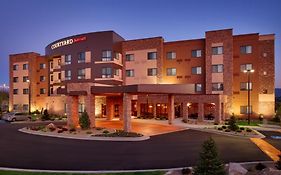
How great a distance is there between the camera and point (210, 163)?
9.34 meters

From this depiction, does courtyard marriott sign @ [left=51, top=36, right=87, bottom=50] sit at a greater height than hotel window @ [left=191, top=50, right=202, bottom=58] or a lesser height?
greater

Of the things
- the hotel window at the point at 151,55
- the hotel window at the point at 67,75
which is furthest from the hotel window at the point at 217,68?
the hotel window at the point at 67,75

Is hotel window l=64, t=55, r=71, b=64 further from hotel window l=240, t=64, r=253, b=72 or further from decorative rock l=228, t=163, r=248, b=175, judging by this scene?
decorative rock l=228, t=163, r=248, b=175

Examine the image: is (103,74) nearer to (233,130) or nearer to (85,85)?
(85,85)

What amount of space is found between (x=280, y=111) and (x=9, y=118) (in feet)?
144

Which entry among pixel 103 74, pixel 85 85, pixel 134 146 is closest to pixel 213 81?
pixel 103 74

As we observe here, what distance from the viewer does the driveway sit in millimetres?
13664

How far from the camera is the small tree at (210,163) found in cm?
928

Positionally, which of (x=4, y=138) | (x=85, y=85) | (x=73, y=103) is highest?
(x=85, y=85)

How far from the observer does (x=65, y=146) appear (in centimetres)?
1891

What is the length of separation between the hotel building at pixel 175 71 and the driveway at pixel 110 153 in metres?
12.2

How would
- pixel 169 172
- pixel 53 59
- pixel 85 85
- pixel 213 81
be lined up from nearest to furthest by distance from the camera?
pixel 169 172 → pixel 85 85 → pixel 213 81 → pixel 53 59

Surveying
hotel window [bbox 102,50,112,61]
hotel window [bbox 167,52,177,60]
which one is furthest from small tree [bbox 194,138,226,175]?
hotel window [bbox 102,50,112,61]

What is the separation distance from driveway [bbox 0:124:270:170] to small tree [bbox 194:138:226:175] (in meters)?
4.13
